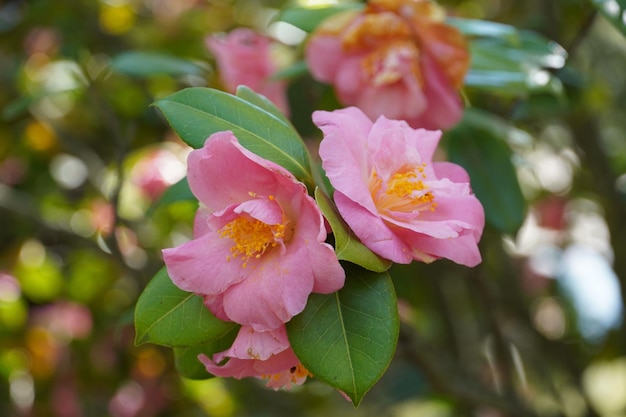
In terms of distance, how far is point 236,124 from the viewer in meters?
0.65

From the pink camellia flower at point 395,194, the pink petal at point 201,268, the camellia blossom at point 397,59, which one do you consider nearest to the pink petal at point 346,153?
the pink camellia flower at point 395,194

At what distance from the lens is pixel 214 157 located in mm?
608

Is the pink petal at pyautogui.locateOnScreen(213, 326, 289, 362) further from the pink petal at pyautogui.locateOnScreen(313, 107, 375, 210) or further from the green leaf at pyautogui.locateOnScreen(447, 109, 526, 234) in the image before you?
the green leaf at pyautogui.locateOnScreen(447, 109, 526, 234)

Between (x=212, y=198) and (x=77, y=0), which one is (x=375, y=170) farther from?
Result: (x=77, y=0)

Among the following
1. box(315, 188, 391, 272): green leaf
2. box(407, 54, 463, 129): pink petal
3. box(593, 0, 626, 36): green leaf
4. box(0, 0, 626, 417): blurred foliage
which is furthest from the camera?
box(0, 0, 626, 417): blurred foliage

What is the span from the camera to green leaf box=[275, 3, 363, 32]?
96 cm

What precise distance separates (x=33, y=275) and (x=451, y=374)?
3.60 ft

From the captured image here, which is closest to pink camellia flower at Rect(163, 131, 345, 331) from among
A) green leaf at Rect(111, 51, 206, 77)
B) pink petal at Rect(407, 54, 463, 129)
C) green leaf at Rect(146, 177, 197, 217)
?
green leaf at Rect(146, 177, 197, 217)

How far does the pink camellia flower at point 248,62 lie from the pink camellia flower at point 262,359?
1.87ft

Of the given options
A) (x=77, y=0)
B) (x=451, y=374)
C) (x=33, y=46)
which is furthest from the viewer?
(x=33, y=46)

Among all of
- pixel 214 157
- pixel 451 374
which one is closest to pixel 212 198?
pixel 214 157

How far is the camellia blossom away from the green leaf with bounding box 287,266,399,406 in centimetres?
34

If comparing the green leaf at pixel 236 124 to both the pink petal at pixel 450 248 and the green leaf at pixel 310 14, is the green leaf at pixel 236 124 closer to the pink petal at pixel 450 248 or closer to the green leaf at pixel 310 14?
the pink petal at pixel 450 248

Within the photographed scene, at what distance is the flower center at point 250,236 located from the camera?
1.98 feet
